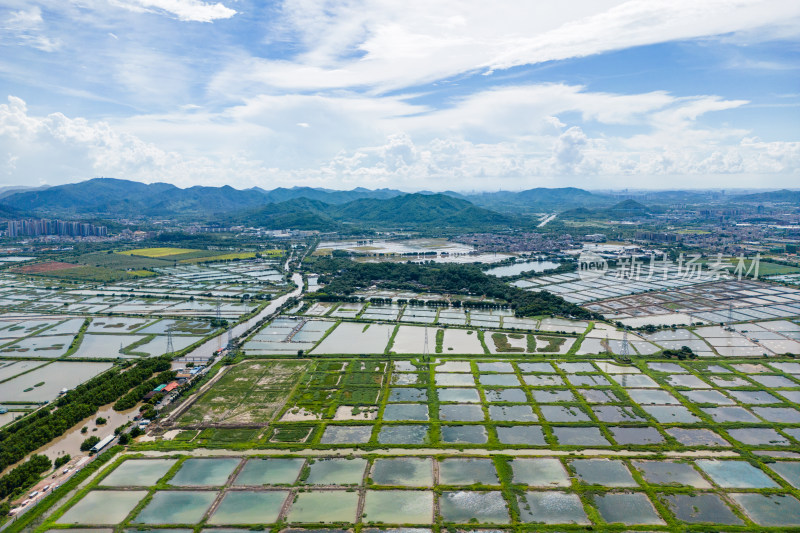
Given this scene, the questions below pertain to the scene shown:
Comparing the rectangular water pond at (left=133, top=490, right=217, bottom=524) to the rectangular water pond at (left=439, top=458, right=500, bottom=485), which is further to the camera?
the rectangular water pond at (left=439, top=458, right=500, bottom=485)

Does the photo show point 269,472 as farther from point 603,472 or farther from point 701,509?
point 701,509

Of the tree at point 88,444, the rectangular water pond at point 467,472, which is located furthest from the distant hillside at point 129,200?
the rectangular water pond at point 467,472

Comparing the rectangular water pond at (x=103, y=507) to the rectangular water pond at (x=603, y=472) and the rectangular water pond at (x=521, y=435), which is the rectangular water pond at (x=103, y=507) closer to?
the rectangular water pond at (x=521, y=435)

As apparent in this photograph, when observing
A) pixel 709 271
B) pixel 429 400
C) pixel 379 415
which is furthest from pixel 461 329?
pixel 709 271

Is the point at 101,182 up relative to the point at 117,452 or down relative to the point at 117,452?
up

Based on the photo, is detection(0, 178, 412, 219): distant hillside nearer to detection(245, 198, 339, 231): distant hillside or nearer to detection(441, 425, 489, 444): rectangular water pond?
detection(245, 198, 339, 231): distant hillside

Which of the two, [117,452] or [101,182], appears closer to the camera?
[117,452]

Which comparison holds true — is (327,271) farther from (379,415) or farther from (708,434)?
(708,434)

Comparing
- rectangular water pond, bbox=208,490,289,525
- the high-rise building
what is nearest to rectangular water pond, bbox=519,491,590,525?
rectangular water pond, bbox=208,490,289,525
